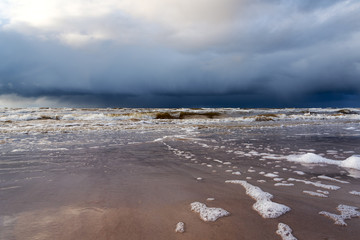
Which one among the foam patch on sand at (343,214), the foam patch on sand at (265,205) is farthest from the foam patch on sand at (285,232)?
the foam patch on sand at (343,214)

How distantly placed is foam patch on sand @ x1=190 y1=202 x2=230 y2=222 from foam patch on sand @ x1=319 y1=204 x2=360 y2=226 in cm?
105

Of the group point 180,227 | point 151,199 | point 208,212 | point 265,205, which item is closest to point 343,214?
point 265,205

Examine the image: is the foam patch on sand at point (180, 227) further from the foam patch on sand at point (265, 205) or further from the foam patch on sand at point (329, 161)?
the foam patch on sand at point (329, 161)

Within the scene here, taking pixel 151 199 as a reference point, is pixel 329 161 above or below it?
above

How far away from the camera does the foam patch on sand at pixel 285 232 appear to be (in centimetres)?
201

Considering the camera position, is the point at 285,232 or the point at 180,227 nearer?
the point at 285,232

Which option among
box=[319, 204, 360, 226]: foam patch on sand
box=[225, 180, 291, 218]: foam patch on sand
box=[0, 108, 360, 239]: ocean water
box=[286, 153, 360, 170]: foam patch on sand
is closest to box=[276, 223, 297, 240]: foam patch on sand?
box=[0, 108, 360, 239]: ocean water

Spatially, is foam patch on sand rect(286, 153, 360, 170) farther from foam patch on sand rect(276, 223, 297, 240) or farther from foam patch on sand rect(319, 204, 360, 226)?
foam patch on sand rect(276, 223, 297, 240)

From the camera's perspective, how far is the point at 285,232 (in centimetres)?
209

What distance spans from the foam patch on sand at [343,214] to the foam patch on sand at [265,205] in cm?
40

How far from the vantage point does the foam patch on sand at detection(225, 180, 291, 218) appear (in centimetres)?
247

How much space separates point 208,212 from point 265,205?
695 mm

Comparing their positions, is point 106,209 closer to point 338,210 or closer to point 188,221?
point 188,221

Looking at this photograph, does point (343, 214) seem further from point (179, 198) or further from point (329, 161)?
point (329, 161)
